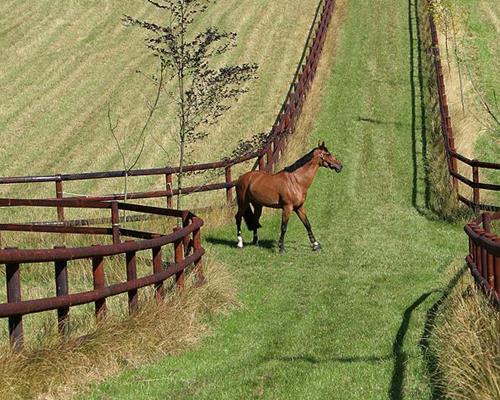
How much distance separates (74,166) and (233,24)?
56.6 ft

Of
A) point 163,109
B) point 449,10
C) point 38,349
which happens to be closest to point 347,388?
point 38,349

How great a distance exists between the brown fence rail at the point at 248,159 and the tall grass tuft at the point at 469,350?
6.73 metres

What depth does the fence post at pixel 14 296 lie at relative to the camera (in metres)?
7.42

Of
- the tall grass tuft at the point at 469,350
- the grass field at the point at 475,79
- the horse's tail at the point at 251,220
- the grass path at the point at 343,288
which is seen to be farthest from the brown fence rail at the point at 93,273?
the grass field at the point at 475,79

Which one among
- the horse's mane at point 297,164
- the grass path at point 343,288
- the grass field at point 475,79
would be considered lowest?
the grass path at point 343,288

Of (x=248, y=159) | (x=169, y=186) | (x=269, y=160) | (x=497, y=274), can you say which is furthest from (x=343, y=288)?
(x=269, y=160)

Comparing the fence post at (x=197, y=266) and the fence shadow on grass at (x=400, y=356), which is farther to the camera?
the fence post at (x=197, y=266)

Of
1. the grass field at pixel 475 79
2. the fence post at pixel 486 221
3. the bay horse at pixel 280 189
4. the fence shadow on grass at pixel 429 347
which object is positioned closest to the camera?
the fence shadow on grass at pixel 429 347

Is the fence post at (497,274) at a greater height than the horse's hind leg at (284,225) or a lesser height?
greater

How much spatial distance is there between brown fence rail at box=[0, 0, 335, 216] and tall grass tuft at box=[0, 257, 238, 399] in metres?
3.70

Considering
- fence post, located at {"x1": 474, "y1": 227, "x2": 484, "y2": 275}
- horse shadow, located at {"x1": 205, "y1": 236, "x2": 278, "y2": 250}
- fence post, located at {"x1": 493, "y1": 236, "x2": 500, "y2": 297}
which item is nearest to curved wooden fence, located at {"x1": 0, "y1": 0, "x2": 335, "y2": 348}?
horse shadow, located at {"x1": 205, "y1": 236, "x2": 278, "y2": 250}

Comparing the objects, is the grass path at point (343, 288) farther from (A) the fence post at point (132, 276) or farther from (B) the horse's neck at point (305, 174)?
(B) the horse's neck at point (305, 174)

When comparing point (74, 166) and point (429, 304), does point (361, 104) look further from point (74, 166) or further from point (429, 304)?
point (429, 304)

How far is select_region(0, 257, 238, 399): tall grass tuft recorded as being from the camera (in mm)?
7453
